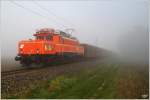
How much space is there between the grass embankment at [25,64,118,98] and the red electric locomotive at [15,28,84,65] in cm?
88

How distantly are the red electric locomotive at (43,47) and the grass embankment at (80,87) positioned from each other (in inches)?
34.8

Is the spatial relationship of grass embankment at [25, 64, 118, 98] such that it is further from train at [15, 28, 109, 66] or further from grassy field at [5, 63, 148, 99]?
train at [15, 28, 109, 66]

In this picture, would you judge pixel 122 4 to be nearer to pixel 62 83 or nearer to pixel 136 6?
pixel 136 6

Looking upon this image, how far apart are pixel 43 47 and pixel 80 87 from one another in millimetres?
1395

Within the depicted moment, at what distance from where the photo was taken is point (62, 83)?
4.59 m

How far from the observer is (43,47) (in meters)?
5.54

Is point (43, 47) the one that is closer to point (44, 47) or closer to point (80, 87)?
point (44, 47)

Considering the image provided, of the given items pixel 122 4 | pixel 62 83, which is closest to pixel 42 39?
pixel 62 83

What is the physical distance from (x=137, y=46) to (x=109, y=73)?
69 centimetres

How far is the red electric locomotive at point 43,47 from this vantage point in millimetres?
5116

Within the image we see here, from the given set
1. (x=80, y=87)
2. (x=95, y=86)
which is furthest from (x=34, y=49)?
(x=95, y=86)

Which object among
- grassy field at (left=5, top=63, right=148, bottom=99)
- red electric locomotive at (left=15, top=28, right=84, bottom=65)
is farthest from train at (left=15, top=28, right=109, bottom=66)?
grassy field at (left=5, top=63, right=148, bottom=99)

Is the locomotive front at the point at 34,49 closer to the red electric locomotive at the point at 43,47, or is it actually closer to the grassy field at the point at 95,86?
the red electric locomotive at the point at 43,47

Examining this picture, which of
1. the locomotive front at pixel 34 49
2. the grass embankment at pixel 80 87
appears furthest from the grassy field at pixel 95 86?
the locomotive front at pixel 34 49
